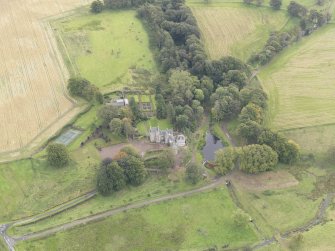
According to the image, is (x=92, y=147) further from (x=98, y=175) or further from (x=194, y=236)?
(x=194, y=236)

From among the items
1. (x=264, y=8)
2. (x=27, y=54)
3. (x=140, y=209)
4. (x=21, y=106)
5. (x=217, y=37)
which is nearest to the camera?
(x=140, y=209)

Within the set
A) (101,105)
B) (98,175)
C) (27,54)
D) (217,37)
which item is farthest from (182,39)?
(98,175)

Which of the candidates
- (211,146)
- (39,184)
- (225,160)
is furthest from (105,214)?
(211,146)

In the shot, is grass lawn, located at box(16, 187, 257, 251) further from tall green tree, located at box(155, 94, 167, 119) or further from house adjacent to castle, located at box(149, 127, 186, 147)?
tall green tree, located at box(155, 94, 167, 119)

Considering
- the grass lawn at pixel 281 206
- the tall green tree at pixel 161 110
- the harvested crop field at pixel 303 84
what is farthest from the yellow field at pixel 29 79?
the harvested crop field at pixel 303 84

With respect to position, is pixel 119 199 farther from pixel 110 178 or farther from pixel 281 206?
pixel 281 206

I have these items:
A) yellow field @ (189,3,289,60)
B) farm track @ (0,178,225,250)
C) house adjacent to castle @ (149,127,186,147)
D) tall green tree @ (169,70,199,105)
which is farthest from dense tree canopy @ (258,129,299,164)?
yellow field @ (189,3,289,60)

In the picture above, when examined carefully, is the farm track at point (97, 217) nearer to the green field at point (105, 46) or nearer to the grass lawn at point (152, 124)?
the grass lawn at point (152, 124)

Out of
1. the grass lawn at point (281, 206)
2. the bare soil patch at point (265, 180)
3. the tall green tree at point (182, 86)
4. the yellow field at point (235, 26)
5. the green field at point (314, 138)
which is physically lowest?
the grass lawn at point (281, 206)
